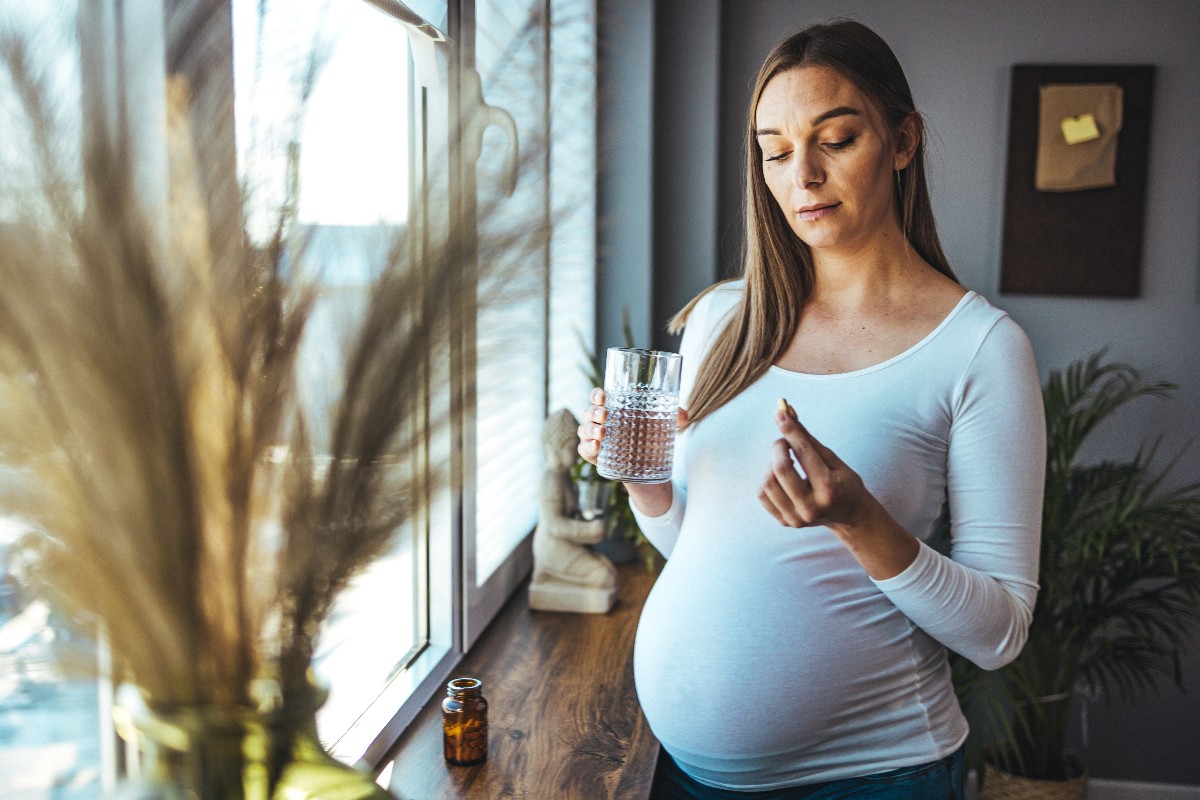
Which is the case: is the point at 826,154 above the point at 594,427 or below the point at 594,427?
above

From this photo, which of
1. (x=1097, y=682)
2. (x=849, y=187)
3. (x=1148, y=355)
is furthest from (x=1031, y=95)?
(x=849, y=187)

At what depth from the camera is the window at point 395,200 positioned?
0.37 meters

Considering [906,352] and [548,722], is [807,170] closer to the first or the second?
[906,352]

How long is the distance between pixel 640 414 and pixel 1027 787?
1983mm

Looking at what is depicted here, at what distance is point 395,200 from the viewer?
919 millimetres

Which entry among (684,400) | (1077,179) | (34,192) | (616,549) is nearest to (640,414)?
(684,400)

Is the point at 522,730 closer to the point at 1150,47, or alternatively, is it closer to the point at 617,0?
the point at 617,0

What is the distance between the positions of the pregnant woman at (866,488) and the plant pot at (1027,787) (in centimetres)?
157

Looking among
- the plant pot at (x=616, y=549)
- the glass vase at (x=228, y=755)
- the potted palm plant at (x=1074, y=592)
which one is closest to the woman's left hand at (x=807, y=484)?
the glass vase at (x=228, y=755)

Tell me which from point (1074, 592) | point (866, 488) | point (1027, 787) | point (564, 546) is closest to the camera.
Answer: point (866, 488)

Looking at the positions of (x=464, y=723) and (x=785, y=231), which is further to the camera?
(x=785, y=231)

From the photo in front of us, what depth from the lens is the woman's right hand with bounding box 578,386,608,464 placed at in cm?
122

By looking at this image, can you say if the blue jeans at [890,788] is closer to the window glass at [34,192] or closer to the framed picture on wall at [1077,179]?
the window glass at [34,192]

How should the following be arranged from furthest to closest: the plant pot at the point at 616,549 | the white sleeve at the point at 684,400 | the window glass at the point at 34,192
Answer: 1. the plant pot at the point at 616,549
2. the white sleeve at the point at 684,400
3. the window glass at the point at 34,192
